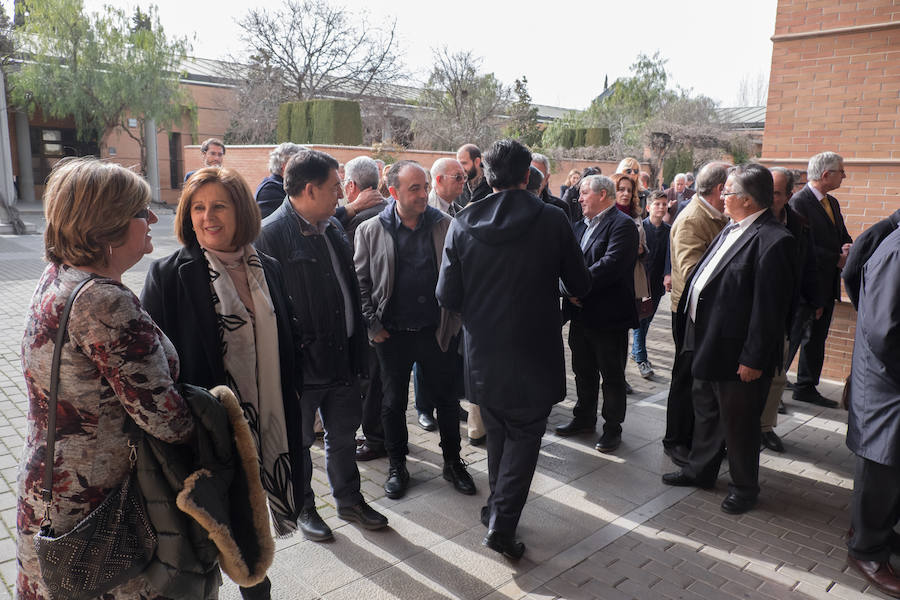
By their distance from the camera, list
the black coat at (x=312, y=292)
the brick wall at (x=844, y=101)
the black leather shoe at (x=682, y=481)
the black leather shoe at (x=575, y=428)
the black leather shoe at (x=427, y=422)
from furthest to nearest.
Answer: the brick wall at (x=844, y=101)
the black leather shoe at (x=427, y=422)
the black leather shoe at (x=575, y=428)
the black leather shoe at (x=682, y=481)
the black coat at (x=312, y=292)

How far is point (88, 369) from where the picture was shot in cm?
185

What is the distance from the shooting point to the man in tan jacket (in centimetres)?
477

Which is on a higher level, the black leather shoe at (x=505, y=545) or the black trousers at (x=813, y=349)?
the black trousers at (x=813, y=349)

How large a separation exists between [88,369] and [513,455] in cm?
217

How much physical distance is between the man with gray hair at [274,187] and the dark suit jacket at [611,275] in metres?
2.39

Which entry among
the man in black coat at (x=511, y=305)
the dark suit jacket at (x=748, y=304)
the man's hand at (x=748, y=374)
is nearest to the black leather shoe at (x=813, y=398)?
the dark suit jacket at (x=748, y=304)

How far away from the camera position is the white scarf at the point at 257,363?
2.58m

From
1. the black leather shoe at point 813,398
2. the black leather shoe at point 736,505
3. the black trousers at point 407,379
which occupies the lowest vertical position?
the black leather shoe at point 813,398

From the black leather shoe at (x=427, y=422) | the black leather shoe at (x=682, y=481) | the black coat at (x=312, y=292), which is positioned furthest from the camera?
the black leather shoe at (x=427, y=422)

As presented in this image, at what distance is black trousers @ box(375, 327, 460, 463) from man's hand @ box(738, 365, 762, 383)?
172 centimetres

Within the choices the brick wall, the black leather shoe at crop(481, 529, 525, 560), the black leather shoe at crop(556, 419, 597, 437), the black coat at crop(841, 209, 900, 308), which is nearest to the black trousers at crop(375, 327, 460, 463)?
the black leather shoe at crop(481, 529, 525, 560)

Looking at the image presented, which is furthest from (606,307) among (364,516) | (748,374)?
(364,516)

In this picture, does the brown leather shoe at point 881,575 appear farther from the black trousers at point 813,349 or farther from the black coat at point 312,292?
the black trousers at point 813,349

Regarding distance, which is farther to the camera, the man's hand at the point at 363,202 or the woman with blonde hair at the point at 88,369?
the man's hand at the point at 363,202
